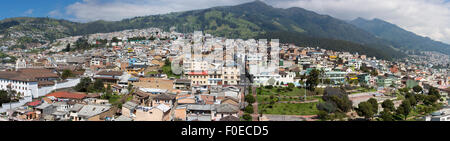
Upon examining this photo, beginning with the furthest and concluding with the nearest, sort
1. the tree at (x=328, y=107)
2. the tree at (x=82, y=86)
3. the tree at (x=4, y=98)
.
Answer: the tree at (x=82, y=86), the tree at (x=328, y=107), the tree at (x=4, y=98)

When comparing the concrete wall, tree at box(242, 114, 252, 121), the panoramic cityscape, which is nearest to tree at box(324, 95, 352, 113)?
the panoramic cityscape

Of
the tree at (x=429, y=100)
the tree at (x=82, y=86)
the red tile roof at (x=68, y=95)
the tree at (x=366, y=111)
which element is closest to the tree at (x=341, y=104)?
the tree at (x=366, y=111)

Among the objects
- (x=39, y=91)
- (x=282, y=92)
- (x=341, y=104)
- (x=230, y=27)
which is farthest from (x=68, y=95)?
(x=230, y=27)

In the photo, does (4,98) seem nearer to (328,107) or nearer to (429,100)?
(328,107)

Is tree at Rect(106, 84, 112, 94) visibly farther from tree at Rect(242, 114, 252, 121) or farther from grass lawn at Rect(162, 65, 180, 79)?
tree at Rect(242, 114, 252, 121)

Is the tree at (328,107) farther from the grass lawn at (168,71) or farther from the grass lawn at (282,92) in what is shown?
the grass lawn at (168,71)
